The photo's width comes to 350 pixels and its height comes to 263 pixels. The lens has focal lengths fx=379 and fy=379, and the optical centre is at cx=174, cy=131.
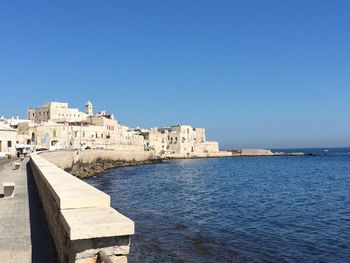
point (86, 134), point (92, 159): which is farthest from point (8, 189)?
point (86, 134)

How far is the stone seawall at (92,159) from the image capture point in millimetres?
39375

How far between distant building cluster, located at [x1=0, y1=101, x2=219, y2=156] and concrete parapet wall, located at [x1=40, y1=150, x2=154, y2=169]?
4.26 m

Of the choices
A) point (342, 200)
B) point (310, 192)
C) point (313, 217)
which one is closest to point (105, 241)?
point (313, 217)

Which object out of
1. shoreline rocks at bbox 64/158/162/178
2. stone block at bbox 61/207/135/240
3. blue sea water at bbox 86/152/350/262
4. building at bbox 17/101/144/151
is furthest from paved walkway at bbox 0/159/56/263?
building at bbox 17/101/144/151

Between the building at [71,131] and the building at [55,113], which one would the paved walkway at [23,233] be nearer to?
the building at [71,131]

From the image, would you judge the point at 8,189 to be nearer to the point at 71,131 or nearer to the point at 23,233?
the point at 23,233

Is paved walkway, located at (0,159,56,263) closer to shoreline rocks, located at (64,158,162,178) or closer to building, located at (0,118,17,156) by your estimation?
shoreline rocks, located at (64,158,162,178)

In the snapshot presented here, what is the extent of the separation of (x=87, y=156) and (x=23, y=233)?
178 feet

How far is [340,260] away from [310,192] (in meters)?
23.0

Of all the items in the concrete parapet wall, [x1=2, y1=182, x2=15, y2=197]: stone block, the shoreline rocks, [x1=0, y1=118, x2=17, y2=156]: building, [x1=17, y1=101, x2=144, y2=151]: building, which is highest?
Result: [x1=17, y1=101, x2=144, y2=151]: building

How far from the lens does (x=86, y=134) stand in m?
86.2

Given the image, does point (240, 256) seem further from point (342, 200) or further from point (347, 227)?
point (342, 200)

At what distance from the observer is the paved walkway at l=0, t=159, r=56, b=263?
19.9ft

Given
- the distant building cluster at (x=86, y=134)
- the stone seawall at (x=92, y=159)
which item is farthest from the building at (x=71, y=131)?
the stone seawall at (x=92, y=159)
